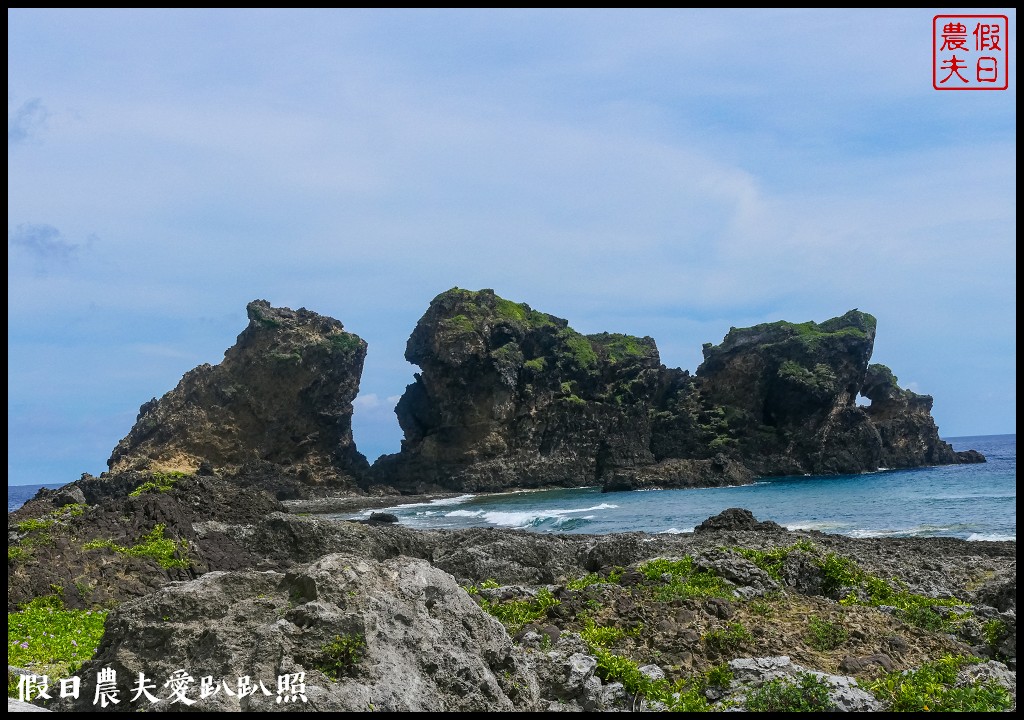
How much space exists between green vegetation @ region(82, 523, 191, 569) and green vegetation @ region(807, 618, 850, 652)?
35.2ft

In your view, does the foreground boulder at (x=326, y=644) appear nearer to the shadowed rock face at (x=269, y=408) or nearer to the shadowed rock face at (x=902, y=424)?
the shadowed rock face at (x=269, y=408)

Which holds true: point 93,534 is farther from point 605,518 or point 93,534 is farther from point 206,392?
point 206,392

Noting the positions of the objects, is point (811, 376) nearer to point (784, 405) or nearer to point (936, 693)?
point (784, 405)

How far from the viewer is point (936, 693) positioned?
6.45 metres

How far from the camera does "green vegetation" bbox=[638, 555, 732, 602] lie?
906 cm

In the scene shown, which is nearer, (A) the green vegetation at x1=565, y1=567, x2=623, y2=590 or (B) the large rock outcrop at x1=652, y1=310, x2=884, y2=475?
(A) the green vegetation at x1=565, y1=567, x2=623, y2=590

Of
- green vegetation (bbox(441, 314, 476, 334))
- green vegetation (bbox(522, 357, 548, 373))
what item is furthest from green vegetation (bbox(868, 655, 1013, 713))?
green vegetation (bbox(522, 357, 548, 373))

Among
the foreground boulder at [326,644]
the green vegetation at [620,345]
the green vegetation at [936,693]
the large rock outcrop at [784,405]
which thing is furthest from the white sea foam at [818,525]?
the green vegetation at [620,345]

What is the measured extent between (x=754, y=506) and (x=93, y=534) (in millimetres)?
37753

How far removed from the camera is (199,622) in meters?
6.21

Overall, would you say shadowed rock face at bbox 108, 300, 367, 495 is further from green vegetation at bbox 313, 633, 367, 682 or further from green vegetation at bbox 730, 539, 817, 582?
green vegetation at bbox 313, 633, 367, 682

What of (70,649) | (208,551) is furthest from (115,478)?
(70,649)

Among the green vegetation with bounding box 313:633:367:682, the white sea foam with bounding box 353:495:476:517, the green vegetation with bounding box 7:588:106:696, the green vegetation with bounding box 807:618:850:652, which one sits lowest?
the white sea foam with bounding box 353:495:476:517

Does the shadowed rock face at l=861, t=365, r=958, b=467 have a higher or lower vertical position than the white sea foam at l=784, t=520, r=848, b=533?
higher
